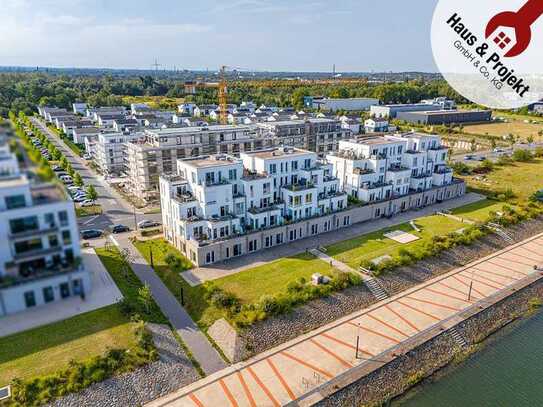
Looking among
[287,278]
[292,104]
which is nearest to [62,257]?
[287,278]

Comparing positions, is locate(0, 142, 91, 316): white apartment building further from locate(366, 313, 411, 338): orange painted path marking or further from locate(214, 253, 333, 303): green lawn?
locate(366, 313, 411, 338): orange painted path marking

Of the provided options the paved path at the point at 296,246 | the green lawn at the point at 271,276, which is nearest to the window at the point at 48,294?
the green lawn at the point at 271,276

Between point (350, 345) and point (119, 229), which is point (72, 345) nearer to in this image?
point (350, 345)

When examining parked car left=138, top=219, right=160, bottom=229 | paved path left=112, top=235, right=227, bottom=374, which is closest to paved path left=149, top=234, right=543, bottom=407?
paved path left=112, top=235, right=227, bottom=374

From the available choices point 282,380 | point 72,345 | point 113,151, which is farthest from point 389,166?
point 113,151

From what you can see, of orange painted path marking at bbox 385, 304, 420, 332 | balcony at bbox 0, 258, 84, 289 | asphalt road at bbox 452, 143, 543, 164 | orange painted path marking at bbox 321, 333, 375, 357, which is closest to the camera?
balcony at bbox 0, 258, 84, 289

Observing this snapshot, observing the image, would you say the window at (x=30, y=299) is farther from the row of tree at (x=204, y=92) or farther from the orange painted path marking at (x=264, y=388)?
the row of tree at (x=204, y=92)
